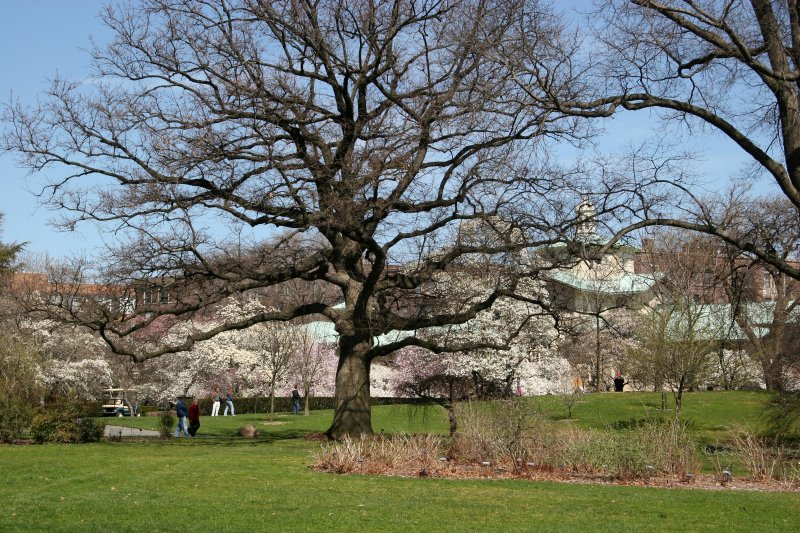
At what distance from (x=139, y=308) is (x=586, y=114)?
508 inches

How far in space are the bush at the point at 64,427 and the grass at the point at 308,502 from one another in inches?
149

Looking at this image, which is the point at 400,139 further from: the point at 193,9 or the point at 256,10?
the point at 193,9

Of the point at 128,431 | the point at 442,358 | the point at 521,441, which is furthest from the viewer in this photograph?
the point at 442,358

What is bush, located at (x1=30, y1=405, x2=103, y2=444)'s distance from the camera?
71.2ft

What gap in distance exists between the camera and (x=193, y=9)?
68.3 feet

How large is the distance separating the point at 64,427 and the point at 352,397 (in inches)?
281

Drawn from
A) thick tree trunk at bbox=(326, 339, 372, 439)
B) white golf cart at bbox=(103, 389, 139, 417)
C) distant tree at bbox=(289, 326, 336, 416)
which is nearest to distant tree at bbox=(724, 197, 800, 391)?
thick tree trunk at bbox=(326, 339, 372, 439)

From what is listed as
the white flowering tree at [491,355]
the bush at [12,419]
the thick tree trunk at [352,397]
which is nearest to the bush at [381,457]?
the thick tree trunk at [352,397]

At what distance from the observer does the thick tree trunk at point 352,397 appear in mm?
23203

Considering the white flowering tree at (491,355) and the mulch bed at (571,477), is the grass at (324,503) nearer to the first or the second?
the mulch bed at (571,477)

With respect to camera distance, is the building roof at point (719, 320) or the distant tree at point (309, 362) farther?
the distant tree at point (309, 362)

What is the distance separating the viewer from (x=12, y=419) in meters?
21.6

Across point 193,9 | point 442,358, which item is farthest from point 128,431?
point 193,9

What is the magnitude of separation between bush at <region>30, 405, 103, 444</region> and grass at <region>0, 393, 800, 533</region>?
3.78m
